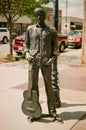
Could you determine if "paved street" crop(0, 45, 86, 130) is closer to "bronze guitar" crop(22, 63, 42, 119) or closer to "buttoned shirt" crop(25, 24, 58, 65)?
"bronze guitar" crop(22, 63, 42, 119)

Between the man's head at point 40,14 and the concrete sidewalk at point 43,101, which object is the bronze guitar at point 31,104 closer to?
Result: the concrete sidewalk at point 43,101

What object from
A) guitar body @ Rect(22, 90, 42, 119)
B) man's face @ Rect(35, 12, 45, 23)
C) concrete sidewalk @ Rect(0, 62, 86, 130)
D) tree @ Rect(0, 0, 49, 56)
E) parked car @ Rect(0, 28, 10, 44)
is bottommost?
concrete sidewalk @ Rect(0, 62, 86, 130)

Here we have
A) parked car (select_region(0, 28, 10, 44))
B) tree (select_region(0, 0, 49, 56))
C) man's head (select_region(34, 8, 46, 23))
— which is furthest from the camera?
parked car (select_region(0, 28, 10, 44))

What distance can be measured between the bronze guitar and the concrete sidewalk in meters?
0.19

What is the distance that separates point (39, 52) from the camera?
18.4 feet

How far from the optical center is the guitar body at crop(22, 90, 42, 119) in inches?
227

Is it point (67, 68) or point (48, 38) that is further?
point (67, 68)

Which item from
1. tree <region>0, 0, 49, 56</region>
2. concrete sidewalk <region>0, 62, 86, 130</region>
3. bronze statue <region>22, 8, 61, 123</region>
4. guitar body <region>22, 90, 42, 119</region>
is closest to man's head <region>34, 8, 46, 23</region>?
bronze statue <region>22, 8, 61, 123</region>

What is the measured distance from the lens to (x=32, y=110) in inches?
Answer: 232

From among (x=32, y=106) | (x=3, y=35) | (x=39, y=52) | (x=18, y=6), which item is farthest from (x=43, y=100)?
(x=3, y=35)

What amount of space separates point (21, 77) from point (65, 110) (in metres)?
4.32

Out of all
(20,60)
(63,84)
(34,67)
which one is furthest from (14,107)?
(20,60)

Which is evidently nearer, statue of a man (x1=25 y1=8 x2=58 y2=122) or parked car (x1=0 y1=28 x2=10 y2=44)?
statue of a man (x1=25 y1=8 x2=58 y2=122)

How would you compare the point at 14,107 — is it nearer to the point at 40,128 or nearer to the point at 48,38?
the point at 40,128
